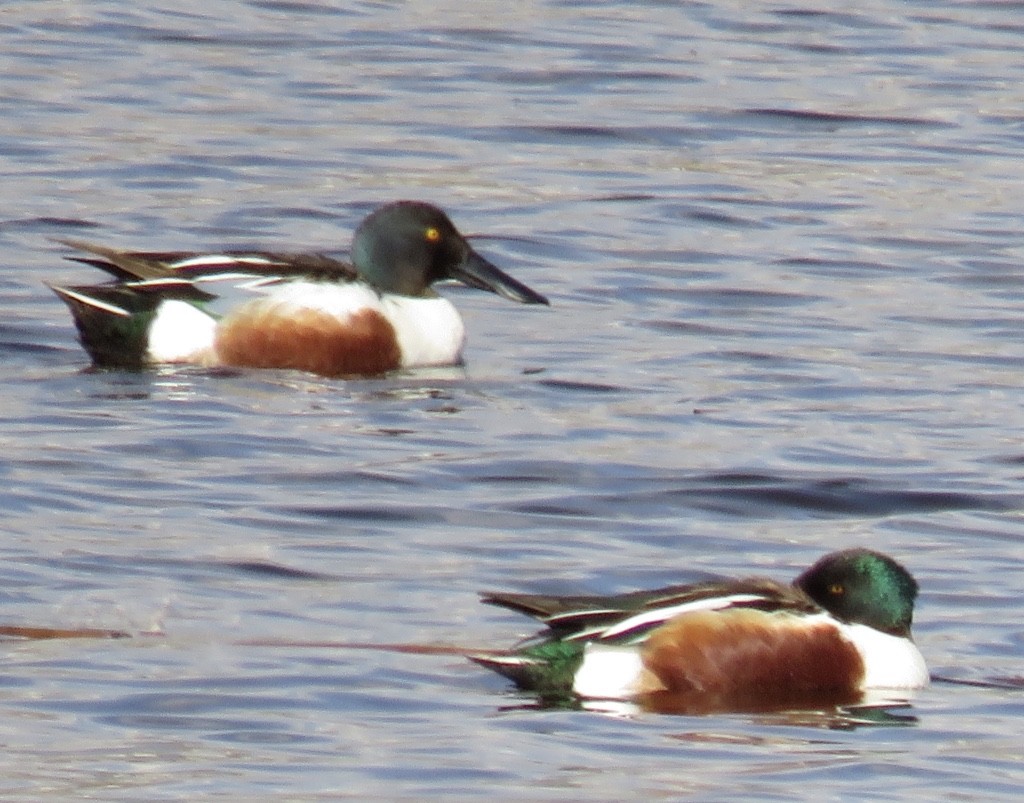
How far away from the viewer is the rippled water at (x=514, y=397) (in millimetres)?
6750

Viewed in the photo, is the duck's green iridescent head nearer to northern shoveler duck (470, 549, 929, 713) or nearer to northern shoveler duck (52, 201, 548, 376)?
northern shoveler duck (470, 549, 929, 713)

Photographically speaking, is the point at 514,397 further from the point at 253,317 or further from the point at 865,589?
the point at 865,589

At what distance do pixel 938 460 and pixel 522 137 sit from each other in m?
6.78

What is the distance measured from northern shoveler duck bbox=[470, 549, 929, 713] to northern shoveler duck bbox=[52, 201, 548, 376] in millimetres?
3939

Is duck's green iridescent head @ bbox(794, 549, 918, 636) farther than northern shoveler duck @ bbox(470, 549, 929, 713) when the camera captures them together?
Yes

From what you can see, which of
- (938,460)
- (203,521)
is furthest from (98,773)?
(938,460)

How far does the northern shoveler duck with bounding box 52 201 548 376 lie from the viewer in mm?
11133

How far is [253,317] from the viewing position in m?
11.2

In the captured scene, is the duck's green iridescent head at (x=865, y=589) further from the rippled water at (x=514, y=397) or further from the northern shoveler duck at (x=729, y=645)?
the rippled water at (x=514, y=397)

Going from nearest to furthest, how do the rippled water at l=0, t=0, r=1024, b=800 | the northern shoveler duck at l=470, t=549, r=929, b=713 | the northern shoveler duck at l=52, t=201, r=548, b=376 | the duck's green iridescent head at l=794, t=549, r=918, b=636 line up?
1. the rippled water at l=0, t=0, r=1024, b=800
2. the northern shoveler duck at l=470, t=549, r=929, b=713
3. the duck's green iridescent head at l=794, t=549, r=918, b=636
4. the northern shoveler duck at l=52, t=201, r=548, b=376

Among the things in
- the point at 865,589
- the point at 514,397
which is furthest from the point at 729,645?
the point at 514,397

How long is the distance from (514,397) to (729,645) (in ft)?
11.6

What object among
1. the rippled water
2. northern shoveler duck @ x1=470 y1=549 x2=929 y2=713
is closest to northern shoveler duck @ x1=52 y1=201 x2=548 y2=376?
the rippled water

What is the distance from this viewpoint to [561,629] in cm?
718
